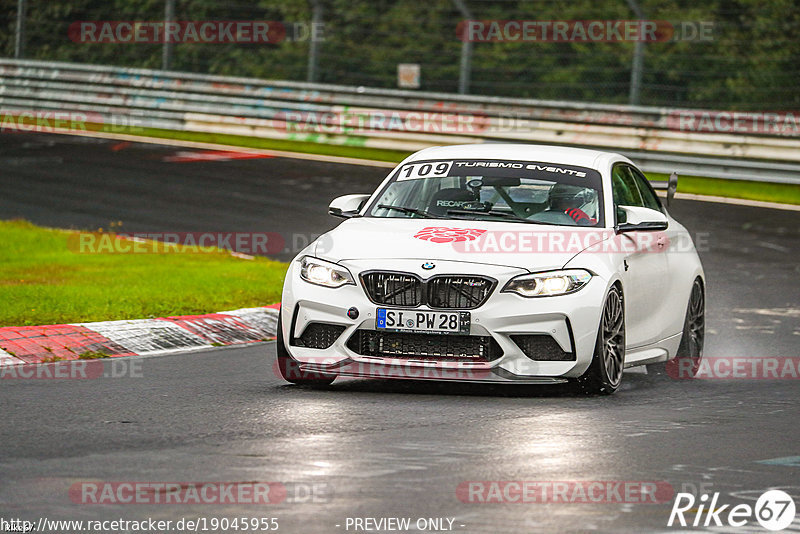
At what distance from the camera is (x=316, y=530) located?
18.7 ft

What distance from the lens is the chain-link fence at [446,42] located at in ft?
92.7

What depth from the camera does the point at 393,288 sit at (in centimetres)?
897

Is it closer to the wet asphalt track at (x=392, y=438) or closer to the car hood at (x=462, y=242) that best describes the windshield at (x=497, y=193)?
the car hood at (x=462, y=242)

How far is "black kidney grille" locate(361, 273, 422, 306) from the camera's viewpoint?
8.92 metres

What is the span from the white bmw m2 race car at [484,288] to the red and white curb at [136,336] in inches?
63.6

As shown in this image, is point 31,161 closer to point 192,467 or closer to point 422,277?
point 422,277

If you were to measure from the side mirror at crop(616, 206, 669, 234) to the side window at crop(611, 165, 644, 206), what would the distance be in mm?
215

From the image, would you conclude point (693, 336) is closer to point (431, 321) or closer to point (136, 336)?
point (431, 321)

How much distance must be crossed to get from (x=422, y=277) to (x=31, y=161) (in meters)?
16.8

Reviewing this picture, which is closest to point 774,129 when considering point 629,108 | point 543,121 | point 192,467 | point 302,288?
point 629,108

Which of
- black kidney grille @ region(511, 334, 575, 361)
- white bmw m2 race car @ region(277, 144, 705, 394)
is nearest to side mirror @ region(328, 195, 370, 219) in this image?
white bmw m2 race car @ region(277, 144, 705, 394)

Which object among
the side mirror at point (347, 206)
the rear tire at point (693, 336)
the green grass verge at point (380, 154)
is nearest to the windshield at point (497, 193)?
the side mirror at point (347, 206)

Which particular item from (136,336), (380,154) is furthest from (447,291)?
(380,154)

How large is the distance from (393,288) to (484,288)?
523mm
